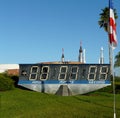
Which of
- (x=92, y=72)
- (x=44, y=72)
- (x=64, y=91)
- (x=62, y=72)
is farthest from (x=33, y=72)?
(x=92, y=72)

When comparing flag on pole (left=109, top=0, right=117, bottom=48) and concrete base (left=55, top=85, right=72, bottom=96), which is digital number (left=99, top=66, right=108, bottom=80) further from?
flag on pole (left=109, top=0, right=117, bottom=48)

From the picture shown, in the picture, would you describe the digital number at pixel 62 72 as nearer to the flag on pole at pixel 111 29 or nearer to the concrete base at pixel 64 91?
the concrete base at pixel 64 91

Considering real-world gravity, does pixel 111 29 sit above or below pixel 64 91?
above

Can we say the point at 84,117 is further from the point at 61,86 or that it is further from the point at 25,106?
the point at 61,86

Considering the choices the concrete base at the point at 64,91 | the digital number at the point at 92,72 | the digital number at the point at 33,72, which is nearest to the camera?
the concrete base at the point at 64,91

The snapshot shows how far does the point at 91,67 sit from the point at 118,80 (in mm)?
13936

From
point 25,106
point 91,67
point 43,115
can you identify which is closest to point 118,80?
point 91,67

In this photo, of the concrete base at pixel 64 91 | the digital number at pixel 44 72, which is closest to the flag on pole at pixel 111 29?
the concrete base at pixel 64 91

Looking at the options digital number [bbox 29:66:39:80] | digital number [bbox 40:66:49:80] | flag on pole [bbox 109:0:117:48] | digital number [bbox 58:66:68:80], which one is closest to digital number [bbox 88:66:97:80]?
digital number [bbox 58:66:68:80]

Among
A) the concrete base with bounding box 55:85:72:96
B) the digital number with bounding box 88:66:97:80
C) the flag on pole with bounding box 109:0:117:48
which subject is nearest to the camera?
the flag on pole with bounding box 109:0:117:48

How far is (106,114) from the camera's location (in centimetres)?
1936

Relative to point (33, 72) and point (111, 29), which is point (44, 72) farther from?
point (111, 29)

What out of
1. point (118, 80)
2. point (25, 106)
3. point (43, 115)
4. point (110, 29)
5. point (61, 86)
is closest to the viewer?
point (110, 29)

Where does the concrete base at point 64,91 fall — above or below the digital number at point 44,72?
below
